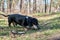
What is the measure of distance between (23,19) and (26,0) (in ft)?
131

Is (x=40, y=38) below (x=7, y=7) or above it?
above

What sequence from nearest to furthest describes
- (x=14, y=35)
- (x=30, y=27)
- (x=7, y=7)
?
(x=14, y=35) < (x=30, y=27) < (x=7, y=7)

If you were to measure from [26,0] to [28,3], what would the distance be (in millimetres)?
898

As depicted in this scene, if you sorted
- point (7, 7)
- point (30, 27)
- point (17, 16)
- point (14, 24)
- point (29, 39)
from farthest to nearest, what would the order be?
point (7, 7) → point (14, 24) → point (17, 16) → point (30, 27) → point (29, 39)

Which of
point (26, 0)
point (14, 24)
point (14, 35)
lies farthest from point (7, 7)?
point (14, 35)

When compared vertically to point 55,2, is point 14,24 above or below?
above

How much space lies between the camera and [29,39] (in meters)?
Result: 8.55

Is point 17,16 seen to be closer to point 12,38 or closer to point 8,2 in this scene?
point 12,38

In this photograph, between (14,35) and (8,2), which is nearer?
(14,35)

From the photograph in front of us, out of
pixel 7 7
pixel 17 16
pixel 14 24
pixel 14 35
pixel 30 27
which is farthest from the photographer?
pixel 7 7

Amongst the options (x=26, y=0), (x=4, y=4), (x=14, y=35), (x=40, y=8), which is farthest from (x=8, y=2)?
(x=14, y=35)

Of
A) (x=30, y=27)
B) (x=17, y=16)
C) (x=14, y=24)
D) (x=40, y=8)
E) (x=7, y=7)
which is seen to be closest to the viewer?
(x=30, y=27)

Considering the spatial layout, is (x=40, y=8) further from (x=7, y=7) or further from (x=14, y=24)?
(x=14, y=24)

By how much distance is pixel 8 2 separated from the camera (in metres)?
48.7
